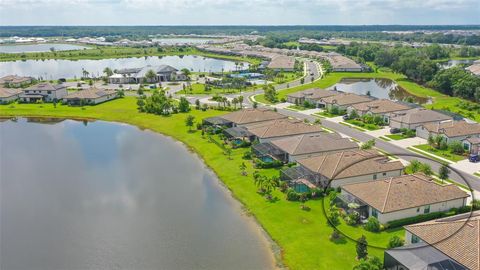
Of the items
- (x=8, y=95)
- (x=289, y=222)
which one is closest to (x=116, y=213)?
(x=289, y=222)

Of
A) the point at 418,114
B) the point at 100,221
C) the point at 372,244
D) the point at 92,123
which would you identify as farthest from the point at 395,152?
the point at 92,123

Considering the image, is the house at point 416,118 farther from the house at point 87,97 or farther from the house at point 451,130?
the house at point 87,97

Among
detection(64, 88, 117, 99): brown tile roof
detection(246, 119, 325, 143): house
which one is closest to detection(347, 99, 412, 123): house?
detection(246, 119, 325, 143): house

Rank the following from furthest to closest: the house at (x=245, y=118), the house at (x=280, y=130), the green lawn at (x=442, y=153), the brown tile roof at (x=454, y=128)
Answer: the house at (x=245, y=118) < the brown tile roof at (x=454, y=128) < the house at (x=280, y=130) < the green lawn at (x=442, y=153)

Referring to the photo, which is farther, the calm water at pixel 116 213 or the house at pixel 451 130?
the house at pixel 451 130

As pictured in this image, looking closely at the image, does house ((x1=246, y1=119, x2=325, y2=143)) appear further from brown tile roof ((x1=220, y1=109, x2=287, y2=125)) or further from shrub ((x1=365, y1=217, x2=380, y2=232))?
shrub ((x1=365, y1=217, x2=380, y2=232))

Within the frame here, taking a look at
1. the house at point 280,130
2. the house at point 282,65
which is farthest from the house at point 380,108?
the house at point 282,65
